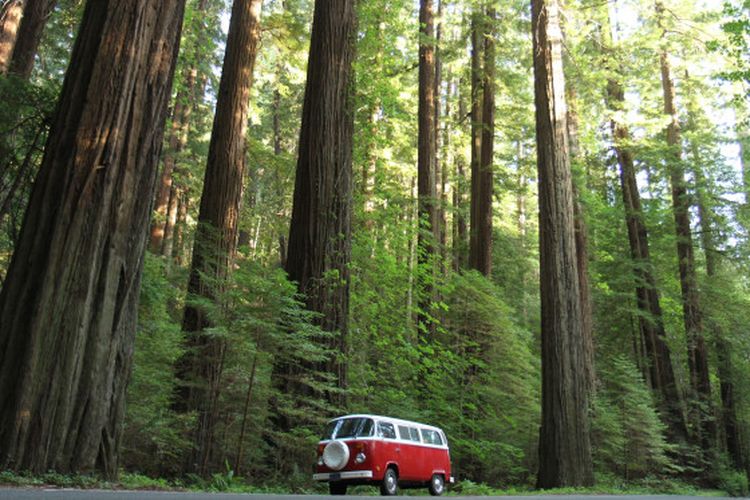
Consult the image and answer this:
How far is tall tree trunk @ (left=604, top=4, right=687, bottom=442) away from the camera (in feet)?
75.0

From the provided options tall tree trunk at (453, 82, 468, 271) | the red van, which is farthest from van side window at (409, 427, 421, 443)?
tall tree trunk at (453, 82, 468, 271)

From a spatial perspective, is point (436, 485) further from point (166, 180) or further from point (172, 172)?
point (166, 180)

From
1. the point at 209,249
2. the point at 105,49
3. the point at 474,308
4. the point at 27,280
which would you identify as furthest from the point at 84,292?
the point at 474,308

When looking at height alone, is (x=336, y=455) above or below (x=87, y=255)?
below

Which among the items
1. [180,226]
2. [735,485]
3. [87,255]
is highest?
[180,226]

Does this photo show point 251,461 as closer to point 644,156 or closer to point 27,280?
point 27,280

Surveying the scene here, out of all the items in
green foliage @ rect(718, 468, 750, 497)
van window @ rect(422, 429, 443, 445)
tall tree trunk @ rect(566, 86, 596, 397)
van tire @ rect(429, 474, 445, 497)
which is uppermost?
tall tree trunk @ rect(566, 86, 596, 397)

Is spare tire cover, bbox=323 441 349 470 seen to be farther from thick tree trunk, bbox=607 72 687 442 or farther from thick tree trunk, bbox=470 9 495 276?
thick tree trunk, bbox=607 72 687 442

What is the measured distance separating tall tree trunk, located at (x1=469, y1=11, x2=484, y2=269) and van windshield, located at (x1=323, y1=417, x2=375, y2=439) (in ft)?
36.8

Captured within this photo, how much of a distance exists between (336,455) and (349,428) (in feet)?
1.49

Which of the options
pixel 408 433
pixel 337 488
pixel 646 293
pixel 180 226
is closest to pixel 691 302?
pixel 646 293

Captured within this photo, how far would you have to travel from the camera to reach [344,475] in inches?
319

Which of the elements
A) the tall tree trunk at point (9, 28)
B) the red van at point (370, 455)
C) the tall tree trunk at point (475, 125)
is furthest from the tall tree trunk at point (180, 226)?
the red van at point (370, 455)

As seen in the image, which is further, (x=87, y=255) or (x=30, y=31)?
(x=30, y=31)
